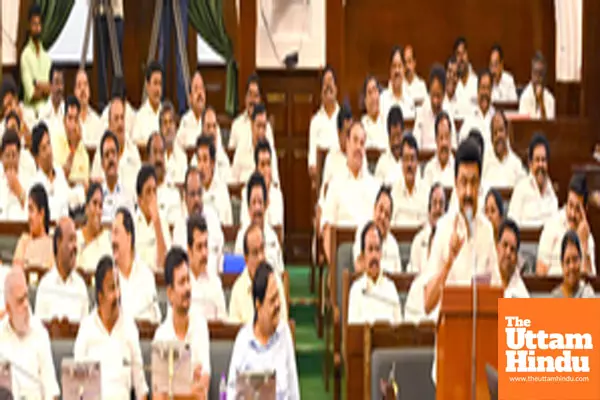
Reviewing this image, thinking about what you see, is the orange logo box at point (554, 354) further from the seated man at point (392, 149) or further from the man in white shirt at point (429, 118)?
the man in white shirt at point (429, 118)

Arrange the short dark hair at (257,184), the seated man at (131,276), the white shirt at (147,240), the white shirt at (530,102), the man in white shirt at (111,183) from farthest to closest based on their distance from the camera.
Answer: the white shirt at (530,102) → the man in white shirt at (111,183) → the white shirt at (147,240) → the short dark hair at (257,184) → the seated man at (131,276)

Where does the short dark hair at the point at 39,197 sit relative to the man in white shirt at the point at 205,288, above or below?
above

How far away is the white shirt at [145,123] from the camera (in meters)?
9.50

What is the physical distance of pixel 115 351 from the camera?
490 centimetres

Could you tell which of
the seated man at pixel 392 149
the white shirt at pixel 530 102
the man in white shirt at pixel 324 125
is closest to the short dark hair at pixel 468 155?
the seated man at pixel 392 149

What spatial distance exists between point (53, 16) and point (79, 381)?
7173 mm

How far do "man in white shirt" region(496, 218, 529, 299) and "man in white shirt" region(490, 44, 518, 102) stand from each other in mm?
4140

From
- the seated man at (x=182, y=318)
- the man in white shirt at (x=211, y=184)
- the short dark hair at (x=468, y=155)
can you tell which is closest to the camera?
the seated man at (x=182, y=318)

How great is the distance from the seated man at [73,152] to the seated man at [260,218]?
6.91ft

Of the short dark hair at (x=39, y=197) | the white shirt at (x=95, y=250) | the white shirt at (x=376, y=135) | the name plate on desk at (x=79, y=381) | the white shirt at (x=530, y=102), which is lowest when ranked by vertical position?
the name plate on desk at (x=79, y=381)

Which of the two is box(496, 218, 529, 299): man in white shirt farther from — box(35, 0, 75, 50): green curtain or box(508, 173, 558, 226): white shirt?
box(35, 0, 75, 50): green curtain

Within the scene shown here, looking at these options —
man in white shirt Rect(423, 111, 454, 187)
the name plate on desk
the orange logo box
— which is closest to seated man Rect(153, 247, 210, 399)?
the name plate on desk

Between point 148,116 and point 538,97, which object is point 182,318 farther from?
point 538,97

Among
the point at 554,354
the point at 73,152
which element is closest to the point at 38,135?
the point at 73,152
